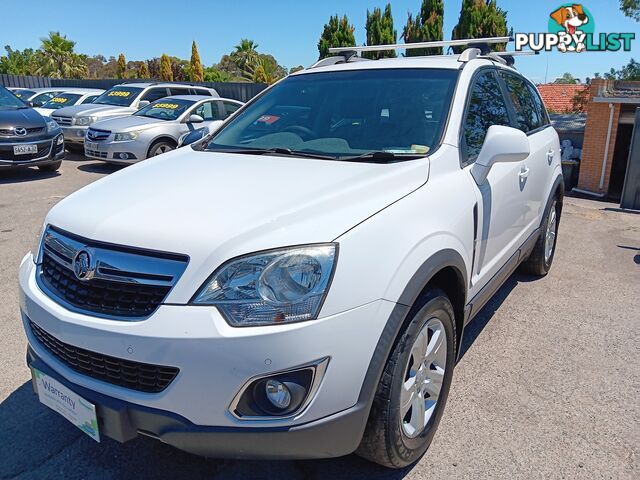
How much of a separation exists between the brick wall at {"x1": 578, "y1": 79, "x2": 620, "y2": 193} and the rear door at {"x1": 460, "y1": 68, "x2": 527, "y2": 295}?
10.00 metres

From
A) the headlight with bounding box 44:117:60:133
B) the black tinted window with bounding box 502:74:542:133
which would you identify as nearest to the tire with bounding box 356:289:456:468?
the black tinted window with bounding box 502:74:542:133

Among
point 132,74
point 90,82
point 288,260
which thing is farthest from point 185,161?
point 132,74

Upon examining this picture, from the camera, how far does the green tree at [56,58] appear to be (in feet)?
155

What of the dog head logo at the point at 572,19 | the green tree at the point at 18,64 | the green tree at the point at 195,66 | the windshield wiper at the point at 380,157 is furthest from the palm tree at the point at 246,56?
the windshield wiper at the point at 380,157

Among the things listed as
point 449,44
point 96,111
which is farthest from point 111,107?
point 449,44

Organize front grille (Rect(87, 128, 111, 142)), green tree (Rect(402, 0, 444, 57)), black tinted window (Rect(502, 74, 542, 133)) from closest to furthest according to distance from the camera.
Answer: black tinted window (Rect(502, 74, 542, 133)), front grille (Rect(87, 128, 111, 142)), green tree (Rect(402, 0, 444, 57))

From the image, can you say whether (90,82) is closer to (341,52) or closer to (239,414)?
(341,52)

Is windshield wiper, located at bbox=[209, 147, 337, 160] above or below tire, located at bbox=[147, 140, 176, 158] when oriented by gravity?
above

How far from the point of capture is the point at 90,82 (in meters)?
25.9

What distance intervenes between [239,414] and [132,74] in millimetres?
61584

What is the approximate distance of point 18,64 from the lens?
49.9 m

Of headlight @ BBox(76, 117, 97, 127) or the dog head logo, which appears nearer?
headlight @ BBox(76, 117, 97, 127)

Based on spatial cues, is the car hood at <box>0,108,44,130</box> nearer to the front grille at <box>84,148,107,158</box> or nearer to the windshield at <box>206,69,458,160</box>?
the front grille at <box>84,148,107,158</box>

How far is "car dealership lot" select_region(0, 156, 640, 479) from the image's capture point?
234cm
